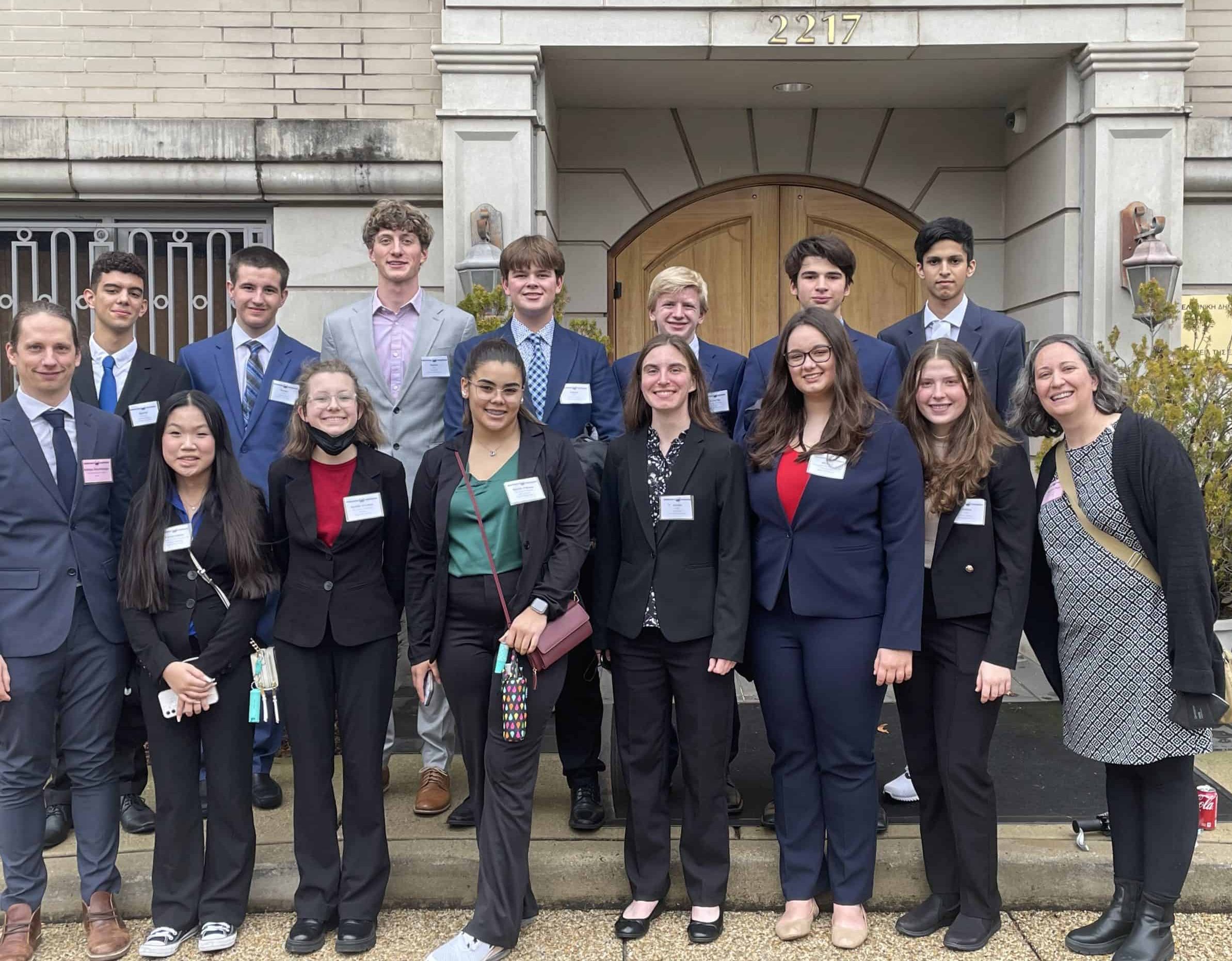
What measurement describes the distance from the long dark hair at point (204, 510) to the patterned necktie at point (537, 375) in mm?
1078

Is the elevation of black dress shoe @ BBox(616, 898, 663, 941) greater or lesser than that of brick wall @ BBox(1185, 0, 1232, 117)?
lesser

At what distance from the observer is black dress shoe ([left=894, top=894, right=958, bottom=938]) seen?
351cm

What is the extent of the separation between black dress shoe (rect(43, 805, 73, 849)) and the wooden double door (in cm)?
492

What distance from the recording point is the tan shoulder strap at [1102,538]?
3270mm

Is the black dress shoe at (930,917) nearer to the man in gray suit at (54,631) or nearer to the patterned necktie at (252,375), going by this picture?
the man in gray suit at (54,631)

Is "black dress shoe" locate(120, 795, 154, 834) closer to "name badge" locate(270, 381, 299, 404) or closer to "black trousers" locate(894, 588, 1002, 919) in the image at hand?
"name badge" locate(270, 381, 299, 404)

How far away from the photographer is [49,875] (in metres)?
3.79

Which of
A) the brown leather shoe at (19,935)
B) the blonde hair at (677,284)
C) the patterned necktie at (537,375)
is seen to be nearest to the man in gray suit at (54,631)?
the brown leather shoe at (19,935)

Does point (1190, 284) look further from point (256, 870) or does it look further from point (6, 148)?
point (6, 148)

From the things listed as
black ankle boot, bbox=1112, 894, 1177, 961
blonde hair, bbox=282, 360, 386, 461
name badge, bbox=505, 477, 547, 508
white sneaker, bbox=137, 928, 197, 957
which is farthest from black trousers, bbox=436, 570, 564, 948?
black ankle boot, bbox=1112, 894, 1177, 961

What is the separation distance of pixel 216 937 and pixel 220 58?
527 centimetres

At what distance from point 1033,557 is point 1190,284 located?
423cm

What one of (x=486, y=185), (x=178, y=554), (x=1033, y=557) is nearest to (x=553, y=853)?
(x=178, y=554)

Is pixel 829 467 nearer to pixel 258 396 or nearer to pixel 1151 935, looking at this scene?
pixel 1151 935
